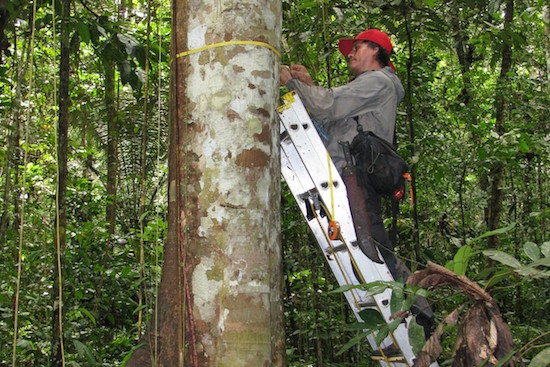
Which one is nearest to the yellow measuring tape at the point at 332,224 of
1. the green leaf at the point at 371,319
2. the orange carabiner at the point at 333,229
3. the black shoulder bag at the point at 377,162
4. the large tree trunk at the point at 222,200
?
the orange carabiner at the point at 333,229

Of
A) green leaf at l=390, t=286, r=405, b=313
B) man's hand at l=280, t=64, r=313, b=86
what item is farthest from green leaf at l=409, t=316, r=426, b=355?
man's hand at l=280, t=64, r=313, b=86

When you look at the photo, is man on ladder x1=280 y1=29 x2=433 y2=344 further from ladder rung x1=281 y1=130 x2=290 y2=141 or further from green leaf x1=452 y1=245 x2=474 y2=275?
green leaf x1=452 y1=245 x2=474 y2=275

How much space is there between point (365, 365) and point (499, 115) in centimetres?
400

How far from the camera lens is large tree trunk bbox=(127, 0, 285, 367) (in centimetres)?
201

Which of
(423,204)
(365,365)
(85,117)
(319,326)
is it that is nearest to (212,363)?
(319,326)

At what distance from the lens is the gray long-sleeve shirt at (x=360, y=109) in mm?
3238

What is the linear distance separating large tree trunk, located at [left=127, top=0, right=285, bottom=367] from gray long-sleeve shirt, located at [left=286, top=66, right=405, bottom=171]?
1.03m

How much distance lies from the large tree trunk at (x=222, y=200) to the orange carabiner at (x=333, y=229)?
861mm

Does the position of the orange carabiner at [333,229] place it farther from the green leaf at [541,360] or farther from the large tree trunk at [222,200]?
the green leaf at [541,360]

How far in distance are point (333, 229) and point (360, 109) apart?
694 millimetres

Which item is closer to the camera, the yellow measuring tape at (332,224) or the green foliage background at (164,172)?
the yellow measuring tape at (332,224)

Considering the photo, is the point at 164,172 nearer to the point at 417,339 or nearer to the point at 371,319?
the point at 371,319

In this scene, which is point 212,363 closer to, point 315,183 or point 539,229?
point 315,183

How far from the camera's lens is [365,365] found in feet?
16.7
